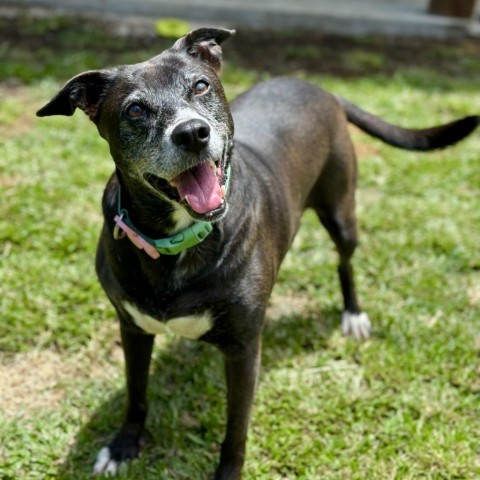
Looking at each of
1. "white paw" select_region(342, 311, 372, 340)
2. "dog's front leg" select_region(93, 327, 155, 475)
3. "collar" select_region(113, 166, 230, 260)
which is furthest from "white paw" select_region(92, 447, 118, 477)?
"white paw" select_region(342, 311, 372, 340)

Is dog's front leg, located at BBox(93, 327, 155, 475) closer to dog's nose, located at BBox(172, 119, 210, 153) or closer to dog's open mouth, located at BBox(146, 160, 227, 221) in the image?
dog's open mouth, located at BBox(146, 160, 227, 221)

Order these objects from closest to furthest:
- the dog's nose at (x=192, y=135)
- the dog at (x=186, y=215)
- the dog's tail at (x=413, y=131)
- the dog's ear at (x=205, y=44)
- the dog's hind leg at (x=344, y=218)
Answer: the dog's nose at (x=192, y=135) → the dog at (x=186, y=215) → the dog's ear at (x=205, y=44) → the dog's tail at (x=413, y=131) → the dog's hind leg at (x=344, y=218)

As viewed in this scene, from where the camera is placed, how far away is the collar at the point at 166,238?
2.48 meters

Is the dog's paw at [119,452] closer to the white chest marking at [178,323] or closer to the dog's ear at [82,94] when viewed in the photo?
the white chest marking at [178,323]

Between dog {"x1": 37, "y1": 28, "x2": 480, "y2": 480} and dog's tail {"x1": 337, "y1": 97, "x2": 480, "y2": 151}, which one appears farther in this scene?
dog's tail {"x1": 337, "y1": 97, "x2": 480, "y2": 151}

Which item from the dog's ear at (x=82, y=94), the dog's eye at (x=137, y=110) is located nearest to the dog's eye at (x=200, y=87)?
the dog's eye at (x=137, y=110)

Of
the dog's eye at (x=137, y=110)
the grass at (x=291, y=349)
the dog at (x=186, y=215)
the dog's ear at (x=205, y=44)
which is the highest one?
the dog's ear at (x=205, y=44)

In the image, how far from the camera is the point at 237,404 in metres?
2.82

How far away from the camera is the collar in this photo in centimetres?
248

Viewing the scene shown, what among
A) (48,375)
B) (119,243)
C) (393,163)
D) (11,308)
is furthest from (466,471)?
(393,163)

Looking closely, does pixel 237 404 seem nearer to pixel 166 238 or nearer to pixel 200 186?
pixel 166 238

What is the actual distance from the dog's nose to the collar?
0.85ft

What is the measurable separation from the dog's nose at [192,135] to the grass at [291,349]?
5.10 ft

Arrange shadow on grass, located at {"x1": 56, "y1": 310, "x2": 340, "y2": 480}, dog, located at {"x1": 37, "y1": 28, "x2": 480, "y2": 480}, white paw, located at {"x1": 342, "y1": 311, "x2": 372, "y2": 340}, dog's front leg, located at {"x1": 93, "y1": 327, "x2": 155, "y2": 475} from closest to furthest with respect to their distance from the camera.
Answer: dog, located at {"x1": 37, "y1": 28, "x2": 480, "y2": 480}, dog's front leg, located at {"x1": 93, "y1": 327, "x2": 155, "y2": 475}, shadow on grass, located at {"x1": 56, "y1": 310, "x2": 340, "y2": 480}, white paw, located at {"x1": 342, "y1": 311, "x2": 372, "y2": 340}
